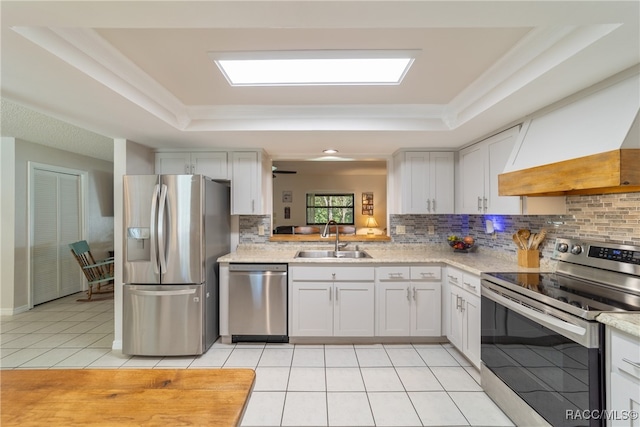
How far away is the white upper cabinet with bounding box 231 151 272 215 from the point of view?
10.7 ft

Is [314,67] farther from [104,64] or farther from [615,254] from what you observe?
→ [615,254]

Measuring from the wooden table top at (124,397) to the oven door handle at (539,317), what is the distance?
1.50 m

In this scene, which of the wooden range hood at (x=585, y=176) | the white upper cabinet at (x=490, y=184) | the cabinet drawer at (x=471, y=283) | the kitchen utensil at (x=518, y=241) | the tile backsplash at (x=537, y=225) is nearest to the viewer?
the wooden range hood at (x=585, y=176)

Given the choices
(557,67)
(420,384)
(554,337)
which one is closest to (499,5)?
(557,67)

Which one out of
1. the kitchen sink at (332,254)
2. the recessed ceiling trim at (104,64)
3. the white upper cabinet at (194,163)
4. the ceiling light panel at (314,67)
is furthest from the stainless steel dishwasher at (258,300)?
the ceiling light panel at (314,67)

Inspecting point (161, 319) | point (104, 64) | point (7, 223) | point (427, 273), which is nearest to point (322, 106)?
point (104, 64)

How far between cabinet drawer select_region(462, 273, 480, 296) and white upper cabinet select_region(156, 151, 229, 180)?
103 inches

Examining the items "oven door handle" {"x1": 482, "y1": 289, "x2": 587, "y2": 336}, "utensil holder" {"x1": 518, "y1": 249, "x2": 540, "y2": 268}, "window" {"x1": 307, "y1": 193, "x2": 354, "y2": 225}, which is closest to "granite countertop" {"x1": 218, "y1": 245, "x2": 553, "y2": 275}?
"utensil holder" {"x1": 518, "y1": 249, "x2": 540, "y2": 268}

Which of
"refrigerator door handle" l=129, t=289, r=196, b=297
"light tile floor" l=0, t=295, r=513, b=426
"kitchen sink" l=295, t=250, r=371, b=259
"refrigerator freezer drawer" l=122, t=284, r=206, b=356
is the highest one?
"kitchen sink" l=295, t=250, r=371, b=259

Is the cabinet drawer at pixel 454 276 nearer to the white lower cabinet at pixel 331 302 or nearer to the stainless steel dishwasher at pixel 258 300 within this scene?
the white lower cabinet at pixel 331 302

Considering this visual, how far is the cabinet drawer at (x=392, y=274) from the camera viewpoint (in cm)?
291

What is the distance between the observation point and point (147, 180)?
2.61 meters

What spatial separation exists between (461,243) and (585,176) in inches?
72.5

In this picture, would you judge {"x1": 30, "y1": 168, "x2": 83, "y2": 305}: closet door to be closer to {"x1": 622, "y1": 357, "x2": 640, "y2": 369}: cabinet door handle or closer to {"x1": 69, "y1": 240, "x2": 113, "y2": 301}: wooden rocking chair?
Answer: {"x1": 69, "y1": 240, "x2": 113, "y2": 301}: wooden rocking chair
